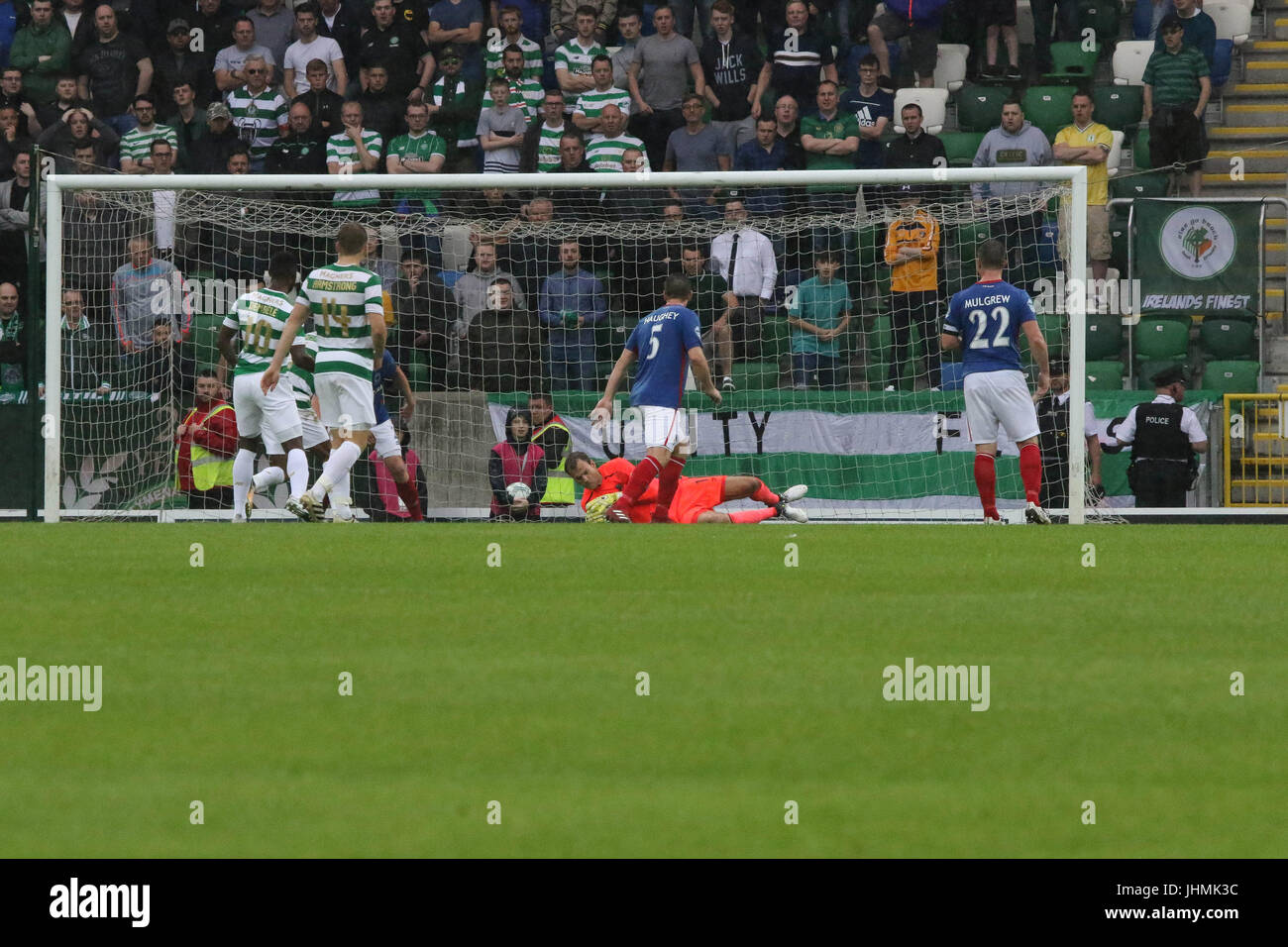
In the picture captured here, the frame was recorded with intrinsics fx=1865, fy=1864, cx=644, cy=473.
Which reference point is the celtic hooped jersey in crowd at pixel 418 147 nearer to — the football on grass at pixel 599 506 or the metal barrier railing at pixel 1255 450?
the football on grass at pixel 599 506

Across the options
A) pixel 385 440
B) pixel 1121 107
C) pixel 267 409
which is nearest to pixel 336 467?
pixel 385 440

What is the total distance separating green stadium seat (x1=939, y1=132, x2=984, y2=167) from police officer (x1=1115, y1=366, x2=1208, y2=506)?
435 centimetres

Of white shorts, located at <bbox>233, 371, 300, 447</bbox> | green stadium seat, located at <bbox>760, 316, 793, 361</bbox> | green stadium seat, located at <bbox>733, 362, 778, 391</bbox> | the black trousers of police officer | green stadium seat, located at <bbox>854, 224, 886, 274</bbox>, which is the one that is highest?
green stadium seat, located at <bbox>854, 224, 886, 274</bbox>

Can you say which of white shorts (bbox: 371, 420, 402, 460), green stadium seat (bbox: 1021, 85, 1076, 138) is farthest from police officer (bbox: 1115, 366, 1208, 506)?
white shorts (bbox: 371, 420, 402, 460)

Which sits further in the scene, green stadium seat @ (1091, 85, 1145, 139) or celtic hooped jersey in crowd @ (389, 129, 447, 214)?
green stadium seat @ (1091, 85, 1145, 139)

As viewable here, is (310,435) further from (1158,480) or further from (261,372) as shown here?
(1158,480)

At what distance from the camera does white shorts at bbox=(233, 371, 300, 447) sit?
52.1ft

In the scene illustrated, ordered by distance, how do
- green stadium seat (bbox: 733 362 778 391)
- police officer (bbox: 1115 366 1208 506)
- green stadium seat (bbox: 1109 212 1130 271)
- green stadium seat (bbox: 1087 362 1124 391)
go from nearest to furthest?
police officer (bbox: 1115 366 1208 506) → green stadium seat (bbox: 733 362 778 391) → green stadium seat (bbox: 1087 362 1124 391) → green stadium seat (bbox: 1109 212 1130 271)

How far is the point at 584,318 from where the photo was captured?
61.2 ft

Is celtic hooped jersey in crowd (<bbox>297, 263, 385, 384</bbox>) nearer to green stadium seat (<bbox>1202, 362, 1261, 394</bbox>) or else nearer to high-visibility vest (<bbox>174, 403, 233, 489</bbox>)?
high-visibility vest (<bbox>174, 403, 233, 489</bbox>)

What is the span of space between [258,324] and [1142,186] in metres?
10.7

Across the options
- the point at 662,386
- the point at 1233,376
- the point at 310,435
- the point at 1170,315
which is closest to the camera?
the point at 662,386

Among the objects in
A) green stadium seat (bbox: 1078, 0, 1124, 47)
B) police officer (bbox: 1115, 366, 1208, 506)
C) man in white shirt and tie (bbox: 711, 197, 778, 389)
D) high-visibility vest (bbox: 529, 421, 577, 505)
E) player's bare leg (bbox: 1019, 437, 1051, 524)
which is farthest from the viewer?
green stadium seat (bbox: 1078, 0, 1124, 47)

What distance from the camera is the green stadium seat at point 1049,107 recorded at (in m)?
21.8
